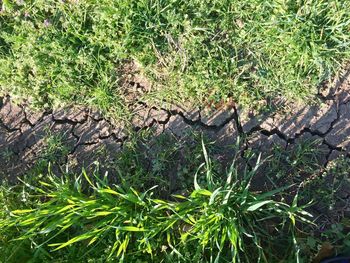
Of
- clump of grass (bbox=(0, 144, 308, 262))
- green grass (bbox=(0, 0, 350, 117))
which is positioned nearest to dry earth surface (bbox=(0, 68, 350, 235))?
green grass (bbox=(0, 0, 350, 117))

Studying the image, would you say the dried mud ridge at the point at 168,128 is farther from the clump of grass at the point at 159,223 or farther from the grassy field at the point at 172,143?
the clump of grass at the point at 159,223

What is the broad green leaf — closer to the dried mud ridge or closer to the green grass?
the dried mud ridge

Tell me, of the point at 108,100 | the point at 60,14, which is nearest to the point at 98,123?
the point at 108,100

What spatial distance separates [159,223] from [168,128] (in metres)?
0.74

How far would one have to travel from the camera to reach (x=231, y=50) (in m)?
3.56

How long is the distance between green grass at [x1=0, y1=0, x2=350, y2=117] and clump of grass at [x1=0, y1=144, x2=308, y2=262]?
0.66 metres

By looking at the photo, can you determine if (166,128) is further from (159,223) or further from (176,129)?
(159,223)

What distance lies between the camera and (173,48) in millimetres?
3607

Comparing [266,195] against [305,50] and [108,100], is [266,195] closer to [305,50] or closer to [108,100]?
[305,50]

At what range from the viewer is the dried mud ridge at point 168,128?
3414 millimetres

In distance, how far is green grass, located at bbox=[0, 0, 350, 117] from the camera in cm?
339

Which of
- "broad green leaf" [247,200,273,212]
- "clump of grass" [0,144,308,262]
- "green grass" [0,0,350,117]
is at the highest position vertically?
"green grass" [0,0,350,117]

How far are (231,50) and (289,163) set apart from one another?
893 millimetres

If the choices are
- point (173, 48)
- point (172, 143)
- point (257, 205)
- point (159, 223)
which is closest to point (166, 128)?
point (172, 143)
